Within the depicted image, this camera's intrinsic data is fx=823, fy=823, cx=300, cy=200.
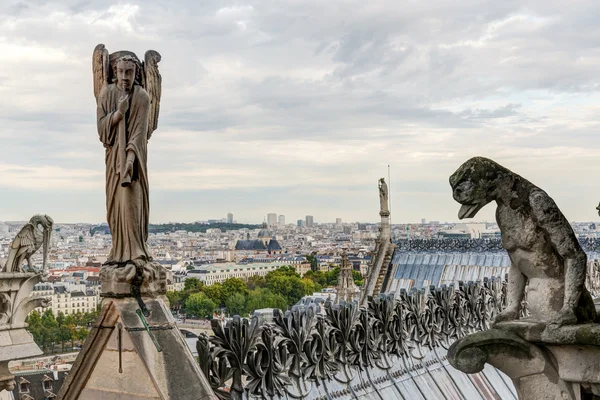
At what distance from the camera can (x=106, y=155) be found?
6.95m

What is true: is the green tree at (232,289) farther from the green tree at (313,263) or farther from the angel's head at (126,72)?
the angel's head at (126,72)

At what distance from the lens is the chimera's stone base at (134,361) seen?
21.1 feet

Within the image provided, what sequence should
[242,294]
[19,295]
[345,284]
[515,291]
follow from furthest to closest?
[242,294] → [345,284] → [19,295] → [515,291]

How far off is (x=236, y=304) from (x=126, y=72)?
3727 inches

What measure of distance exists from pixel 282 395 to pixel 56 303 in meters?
Result: 121

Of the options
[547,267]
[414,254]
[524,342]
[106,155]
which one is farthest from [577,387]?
[414,254]

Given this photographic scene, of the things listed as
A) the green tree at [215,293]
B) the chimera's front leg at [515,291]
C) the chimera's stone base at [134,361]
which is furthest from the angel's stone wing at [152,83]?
the green tree at [215,293]

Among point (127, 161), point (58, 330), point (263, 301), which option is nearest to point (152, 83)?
point (127, 161)

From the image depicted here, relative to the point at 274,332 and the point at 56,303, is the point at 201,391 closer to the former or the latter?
the point at 274,332

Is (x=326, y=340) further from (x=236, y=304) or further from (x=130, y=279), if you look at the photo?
(x=236, y=304)

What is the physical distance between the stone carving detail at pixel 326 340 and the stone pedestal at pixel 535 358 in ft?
8.72

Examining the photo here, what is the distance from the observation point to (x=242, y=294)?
11119cm

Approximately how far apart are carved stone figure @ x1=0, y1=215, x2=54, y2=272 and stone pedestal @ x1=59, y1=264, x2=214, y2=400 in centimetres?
555

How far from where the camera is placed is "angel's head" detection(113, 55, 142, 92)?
6934 mm
